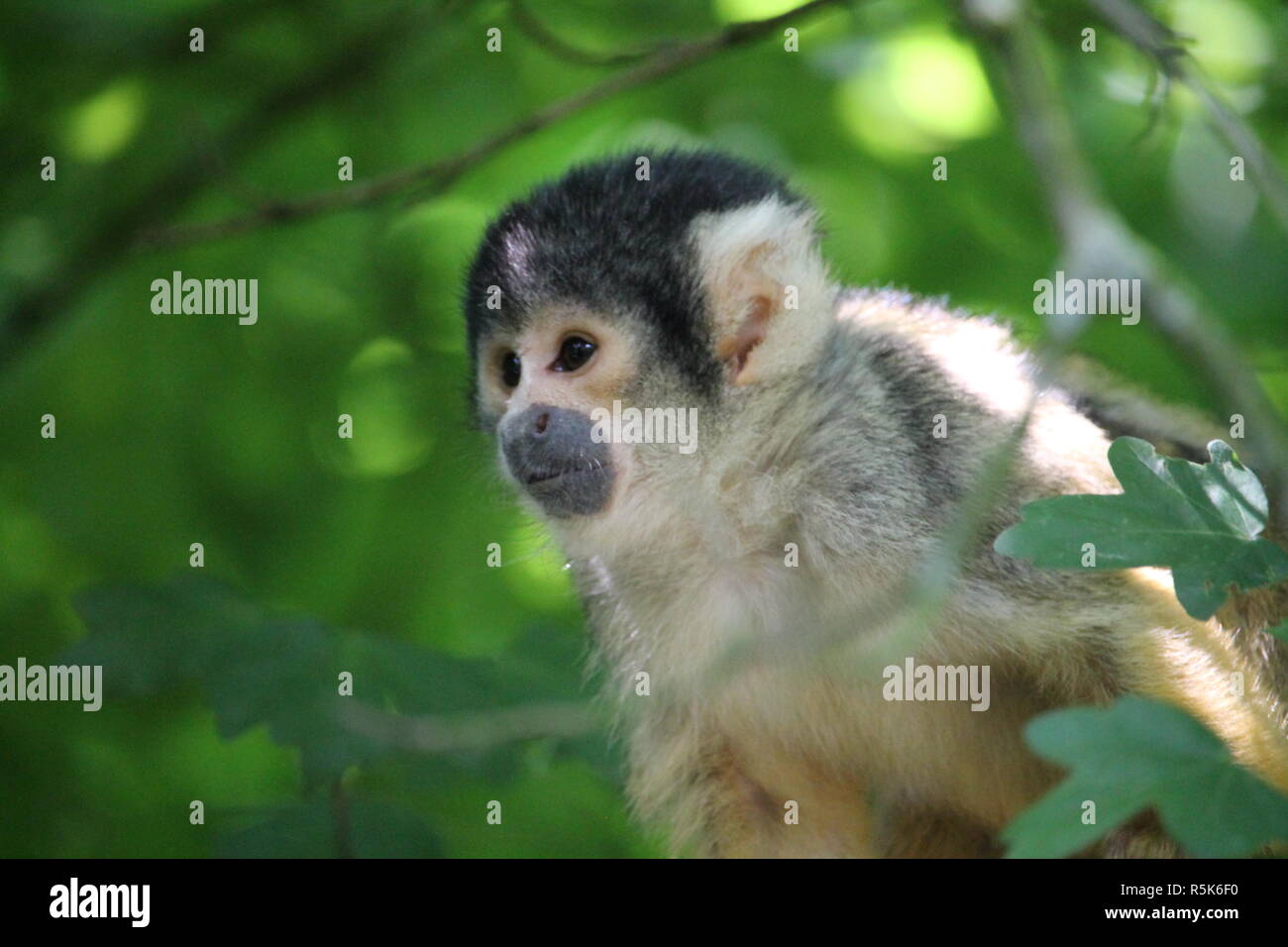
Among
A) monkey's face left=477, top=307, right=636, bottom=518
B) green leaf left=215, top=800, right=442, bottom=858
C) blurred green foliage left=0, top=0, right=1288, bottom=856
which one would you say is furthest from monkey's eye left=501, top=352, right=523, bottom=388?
green leaf left=215, top=800, right=442, bottom=858

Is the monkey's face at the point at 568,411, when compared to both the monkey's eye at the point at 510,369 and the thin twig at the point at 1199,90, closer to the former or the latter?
the monkey's eye at the point at 510,369

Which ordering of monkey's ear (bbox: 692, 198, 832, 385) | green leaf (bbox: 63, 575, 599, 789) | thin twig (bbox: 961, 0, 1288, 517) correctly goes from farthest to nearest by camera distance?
monkey's ear (bbox: 692, 198, 832, 385), green leaf (bbox: 63, 575, 599, 789), thin twig (bbox: 961, 0, 1288, 517)

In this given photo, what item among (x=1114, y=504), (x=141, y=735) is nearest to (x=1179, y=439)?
(x=1114, y=504)

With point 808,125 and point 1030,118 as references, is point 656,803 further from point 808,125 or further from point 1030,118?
point 808,125

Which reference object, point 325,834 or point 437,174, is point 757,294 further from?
point 325,834

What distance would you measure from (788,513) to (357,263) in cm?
272

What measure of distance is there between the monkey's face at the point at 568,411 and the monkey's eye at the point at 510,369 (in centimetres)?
12

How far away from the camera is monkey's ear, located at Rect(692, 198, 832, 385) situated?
4.02 meters

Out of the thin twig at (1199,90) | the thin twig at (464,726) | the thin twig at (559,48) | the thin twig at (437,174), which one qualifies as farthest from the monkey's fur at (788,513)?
the thin twig at (1199,90)

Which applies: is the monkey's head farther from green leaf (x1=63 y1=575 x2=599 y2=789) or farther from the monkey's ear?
green leaf (x1=63 y1=575 x2=599 y2=789)

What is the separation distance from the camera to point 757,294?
406 centimetres

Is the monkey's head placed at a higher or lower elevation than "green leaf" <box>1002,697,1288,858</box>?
higher

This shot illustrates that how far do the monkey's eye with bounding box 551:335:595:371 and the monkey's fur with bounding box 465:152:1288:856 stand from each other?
0.02 m

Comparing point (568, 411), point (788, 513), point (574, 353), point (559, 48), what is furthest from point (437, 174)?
point (788, 513)
